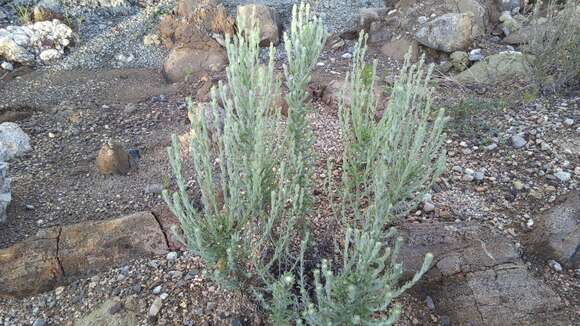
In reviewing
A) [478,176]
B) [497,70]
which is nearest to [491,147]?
[478,176]

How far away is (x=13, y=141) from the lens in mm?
3959

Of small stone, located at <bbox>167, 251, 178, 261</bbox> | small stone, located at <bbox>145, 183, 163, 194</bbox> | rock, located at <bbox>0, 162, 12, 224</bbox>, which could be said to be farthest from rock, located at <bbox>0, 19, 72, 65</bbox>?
small stone, located at <bbox>167, 251, 178, 261</bbox>

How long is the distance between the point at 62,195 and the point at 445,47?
3811 mm

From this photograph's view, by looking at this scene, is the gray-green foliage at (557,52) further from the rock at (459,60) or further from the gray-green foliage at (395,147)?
the gray-green foliage at (395,147)

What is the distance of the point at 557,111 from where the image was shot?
151 inches

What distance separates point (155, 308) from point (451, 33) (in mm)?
3993

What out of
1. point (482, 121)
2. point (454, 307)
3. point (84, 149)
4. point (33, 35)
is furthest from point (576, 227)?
point (33, 35)

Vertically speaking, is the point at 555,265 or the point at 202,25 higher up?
the point at 202,25

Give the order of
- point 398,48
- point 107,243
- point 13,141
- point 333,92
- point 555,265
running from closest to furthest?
point 555,265, point 107,243, point 13,141, point 333,92, point 398,48

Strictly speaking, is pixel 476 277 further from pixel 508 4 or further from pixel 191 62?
pixel 508 4

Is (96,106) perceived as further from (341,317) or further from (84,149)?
(341,317)

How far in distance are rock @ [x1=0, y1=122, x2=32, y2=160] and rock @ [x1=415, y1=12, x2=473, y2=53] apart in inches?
154

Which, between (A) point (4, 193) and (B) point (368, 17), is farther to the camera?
(B) point (368, 17)

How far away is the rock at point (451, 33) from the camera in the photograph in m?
4.99
